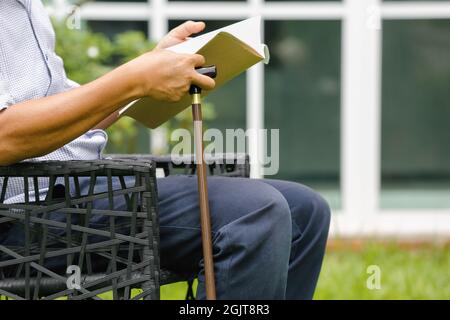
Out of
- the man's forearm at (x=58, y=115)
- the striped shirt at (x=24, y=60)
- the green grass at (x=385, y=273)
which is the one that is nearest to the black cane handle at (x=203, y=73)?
the man's forearm at (x=58, y=115)

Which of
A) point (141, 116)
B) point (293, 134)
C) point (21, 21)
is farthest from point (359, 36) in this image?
point (21, 21)

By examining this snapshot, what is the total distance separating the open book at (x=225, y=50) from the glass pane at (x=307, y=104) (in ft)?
8.21

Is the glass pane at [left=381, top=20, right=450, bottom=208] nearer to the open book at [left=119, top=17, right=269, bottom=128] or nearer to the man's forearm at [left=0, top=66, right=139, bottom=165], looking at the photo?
the open book at [left=119, top=17, right=269, bottom=128]

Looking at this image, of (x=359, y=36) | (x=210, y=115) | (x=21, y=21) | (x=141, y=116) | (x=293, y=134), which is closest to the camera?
(x=21, y=21)

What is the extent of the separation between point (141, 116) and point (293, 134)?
2.58m

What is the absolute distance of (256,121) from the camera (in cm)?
434

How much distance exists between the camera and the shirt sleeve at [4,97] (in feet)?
5.51

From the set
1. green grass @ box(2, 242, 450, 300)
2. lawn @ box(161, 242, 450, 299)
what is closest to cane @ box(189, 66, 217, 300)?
green grass @ box(2, 242, 450, 300)

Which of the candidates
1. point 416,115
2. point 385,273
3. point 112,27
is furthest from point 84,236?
point 416,115

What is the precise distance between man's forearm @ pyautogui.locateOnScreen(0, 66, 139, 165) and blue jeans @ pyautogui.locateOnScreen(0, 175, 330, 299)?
22 cm

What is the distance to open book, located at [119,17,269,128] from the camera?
5.56 feet

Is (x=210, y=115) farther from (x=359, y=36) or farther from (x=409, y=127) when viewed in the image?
(x=409, y=127)

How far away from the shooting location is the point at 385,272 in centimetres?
351

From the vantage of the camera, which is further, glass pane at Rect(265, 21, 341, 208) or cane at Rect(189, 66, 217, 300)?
glass pane at Rect(265, 21, 341, 208)
